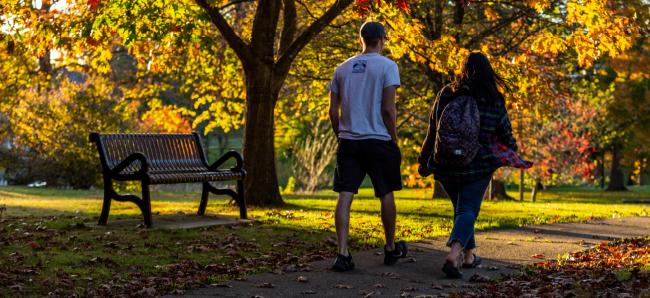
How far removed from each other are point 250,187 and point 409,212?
258 centimetres

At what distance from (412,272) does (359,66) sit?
177 centimetres

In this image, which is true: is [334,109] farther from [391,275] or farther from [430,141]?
[391,275]

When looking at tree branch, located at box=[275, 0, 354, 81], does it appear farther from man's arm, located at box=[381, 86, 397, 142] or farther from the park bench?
man's arm, located at box=[381, 86, 397, 142]

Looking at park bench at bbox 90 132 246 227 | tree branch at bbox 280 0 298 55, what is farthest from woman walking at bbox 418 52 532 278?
tree branch at bbox 280 0 298 55

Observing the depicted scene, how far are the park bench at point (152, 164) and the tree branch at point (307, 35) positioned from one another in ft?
8.83

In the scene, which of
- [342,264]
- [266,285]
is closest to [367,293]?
[266,285]

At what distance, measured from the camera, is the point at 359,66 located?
302 inches

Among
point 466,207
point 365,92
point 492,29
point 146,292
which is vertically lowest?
point 146,292

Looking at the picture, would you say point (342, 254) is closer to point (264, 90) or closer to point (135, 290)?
point (135, 290)

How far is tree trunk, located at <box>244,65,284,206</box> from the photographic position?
14.7 meters

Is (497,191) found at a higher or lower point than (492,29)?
lower

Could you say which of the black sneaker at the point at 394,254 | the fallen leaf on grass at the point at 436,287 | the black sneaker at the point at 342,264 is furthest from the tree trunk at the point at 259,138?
the fallen leaf on grass at the point at 436,287

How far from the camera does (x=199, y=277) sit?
762 centimetres

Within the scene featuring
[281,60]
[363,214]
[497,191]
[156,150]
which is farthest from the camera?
[497,191]
